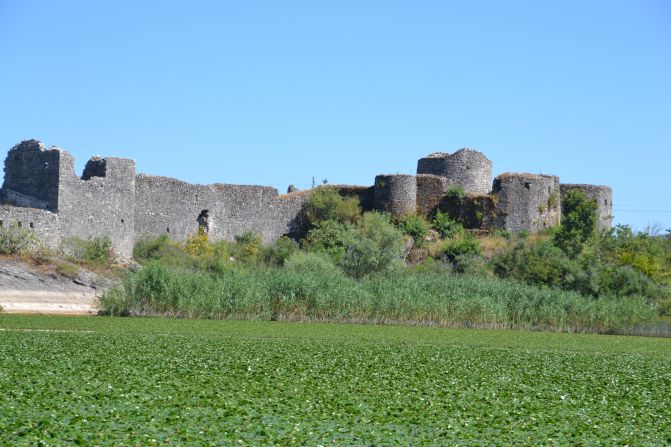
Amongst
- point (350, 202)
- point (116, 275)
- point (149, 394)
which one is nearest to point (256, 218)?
point (350, 202)

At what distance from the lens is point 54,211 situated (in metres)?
36.8

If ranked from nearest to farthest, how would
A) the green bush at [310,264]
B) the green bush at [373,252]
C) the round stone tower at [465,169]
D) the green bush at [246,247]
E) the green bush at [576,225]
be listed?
the green bush at [310,264]
the green bush at [373,252]
the green bush at [246,247]
the green bush at [576,225]
the round stone tower at [465,169]

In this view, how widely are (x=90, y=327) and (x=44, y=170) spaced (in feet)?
39.9

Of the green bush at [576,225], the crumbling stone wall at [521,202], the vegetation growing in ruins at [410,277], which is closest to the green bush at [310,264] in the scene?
the vegetation growing in ruins at [410,277]

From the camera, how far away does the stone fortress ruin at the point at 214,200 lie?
37.1 m

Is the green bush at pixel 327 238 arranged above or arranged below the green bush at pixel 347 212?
below

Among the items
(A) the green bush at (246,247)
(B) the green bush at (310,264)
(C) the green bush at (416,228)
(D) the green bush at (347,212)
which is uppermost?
(D) the green bush at (347,212)

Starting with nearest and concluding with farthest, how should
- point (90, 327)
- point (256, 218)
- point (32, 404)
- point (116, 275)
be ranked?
point (32, 404) < point (90, 327) < point (116, 275) < point (256, 218)

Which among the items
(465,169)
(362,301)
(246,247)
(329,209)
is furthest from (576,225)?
(362,301)

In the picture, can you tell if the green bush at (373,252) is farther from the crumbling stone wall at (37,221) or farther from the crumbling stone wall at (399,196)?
the crumbling stone wall at (37,221)

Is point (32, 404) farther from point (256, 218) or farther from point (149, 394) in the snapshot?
point (256, 218)

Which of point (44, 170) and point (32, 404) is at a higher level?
point (44, 170)

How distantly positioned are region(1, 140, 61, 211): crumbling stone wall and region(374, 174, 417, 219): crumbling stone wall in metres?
16.8

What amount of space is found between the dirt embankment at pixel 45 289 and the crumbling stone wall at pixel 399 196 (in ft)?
55.0
